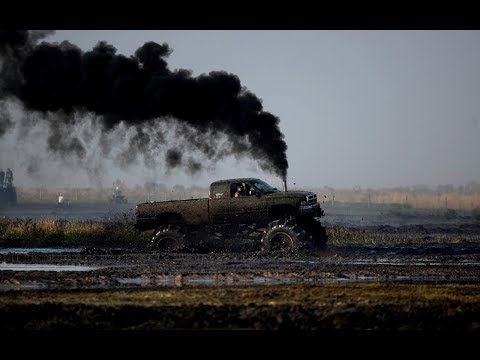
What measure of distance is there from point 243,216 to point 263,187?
1.22 meters

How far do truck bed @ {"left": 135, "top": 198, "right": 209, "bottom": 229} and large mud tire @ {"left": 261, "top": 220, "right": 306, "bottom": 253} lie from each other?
2.31m

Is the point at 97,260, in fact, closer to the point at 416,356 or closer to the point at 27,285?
the point at 27,285

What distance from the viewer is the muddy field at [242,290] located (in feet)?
43.9

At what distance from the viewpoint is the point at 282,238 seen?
26953 millimetres

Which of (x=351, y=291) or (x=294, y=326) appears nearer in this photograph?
(x=294, y=326)

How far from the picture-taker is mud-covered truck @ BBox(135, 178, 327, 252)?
26844 mm

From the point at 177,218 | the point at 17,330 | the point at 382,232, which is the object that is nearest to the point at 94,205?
the point at 382,232

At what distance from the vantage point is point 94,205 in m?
95.9

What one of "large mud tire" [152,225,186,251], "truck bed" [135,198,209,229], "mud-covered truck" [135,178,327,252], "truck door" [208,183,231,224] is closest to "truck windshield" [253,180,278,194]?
"mud-covered truck" [135,178,327,252]

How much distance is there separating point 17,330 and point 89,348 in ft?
7.08

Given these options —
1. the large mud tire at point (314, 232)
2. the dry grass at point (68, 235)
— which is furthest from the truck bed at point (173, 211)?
the dry grass at point (68, 235)

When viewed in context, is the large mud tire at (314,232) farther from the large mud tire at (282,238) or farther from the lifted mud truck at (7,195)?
the lifted mud truck at (7,195)

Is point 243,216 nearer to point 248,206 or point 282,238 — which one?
point 248,206

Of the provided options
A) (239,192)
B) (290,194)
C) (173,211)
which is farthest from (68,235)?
(290,194)
